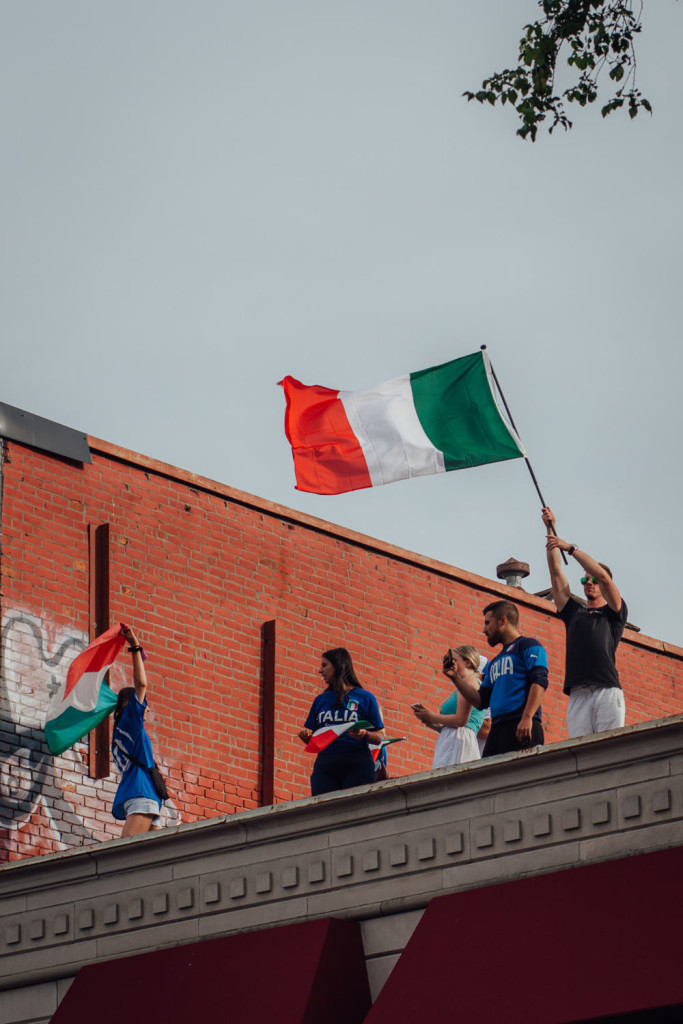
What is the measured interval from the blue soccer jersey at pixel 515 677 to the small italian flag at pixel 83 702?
3993 millimetres

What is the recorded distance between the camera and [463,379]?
44.4ft

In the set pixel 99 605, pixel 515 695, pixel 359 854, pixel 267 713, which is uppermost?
pixel 99 605

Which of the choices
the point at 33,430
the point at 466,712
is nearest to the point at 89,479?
the point at 33,430

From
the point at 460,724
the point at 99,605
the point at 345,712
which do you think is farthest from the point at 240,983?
the point at 99,605

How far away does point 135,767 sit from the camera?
39.5 feet

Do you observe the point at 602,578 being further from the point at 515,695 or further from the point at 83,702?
the point at 83,702

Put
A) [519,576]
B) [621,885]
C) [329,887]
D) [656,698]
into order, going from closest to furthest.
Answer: [621,885]
[329,887]
[656,698]
[519,576]

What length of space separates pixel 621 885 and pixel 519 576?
46.2ft

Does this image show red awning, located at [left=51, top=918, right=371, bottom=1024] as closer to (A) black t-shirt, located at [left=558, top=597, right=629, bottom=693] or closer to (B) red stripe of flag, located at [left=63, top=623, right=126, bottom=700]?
(A) black t-shirt, located at [left=558, top=597, right=629, bottom=693]

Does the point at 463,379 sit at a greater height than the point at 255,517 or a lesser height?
lesser

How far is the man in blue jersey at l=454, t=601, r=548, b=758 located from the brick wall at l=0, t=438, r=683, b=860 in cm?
518

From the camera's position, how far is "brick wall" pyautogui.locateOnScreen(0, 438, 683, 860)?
1479 cm

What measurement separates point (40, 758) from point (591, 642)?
18.3 ft

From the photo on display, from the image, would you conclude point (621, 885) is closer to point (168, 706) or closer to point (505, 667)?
point (505, 667)
